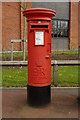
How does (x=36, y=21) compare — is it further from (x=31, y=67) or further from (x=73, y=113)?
(x=73, y=113)

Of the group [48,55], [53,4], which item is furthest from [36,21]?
[53,4]

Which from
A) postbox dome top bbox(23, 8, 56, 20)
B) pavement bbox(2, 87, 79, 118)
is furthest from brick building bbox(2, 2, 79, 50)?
postbox dome top bbox(23, 8, 56, 20)

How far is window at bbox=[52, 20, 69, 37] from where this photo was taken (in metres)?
23.4

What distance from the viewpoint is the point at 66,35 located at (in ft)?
79.0

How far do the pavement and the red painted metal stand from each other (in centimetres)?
58

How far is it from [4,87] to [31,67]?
2012mm

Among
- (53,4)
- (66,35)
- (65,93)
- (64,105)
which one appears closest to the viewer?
(64,105)

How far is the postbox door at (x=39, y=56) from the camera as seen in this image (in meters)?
3.97

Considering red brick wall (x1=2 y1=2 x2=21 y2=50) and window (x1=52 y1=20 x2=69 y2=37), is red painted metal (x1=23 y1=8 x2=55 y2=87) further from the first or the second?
window (x1=52 y1=20 x2=69 y2=37)

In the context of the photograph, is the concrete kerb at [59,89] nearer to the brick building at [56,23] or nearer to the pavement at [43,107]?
the pavement at [43,107]

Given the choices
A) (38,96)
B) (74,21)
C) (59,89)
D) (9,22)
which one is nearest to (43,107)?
(38,96)

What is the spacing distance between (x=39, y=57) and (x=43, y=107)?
46.3 inches

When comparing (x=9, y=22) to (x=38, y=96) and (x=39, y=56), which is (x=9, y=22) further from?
(x=38, y=96)

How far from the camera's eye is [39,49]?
3.98 meters
